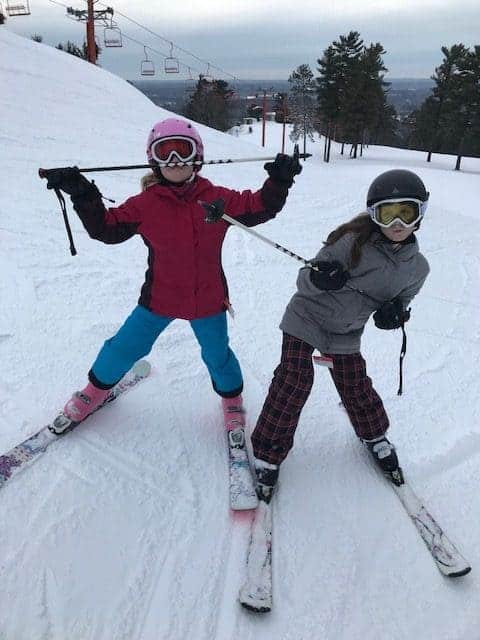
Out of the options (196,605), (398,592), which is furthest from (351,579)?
(196,605)

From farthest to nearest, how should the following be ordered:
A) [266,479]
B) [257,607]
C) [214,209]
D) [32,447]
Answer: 1. [32,447]
2. [266,479]
3. [214,209]
4. [257,607]

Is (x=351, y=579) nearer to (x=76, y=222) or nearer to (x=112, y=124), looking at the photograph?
(x=76, y=222)

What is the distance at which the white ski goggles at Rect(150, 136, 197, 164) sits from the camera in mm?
2432

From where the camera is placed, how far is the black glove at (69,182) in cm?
225

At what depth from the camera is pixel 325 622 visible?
2051 millimetres

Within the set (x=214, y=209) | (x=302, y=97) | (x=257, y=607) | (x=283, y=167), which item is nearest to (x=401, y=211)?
(x=283, y=167)

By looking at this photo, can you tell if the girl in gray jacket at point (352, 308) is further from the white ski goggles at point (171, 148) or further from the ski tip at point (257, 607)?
the white ski goggles at point (171, 148)

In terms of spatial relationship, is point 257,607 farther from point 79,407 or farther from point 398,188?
point 398,188

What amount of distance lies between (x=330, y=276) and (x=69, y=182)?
50.1 inches

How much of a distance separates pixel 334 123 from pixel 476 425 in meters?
34.7

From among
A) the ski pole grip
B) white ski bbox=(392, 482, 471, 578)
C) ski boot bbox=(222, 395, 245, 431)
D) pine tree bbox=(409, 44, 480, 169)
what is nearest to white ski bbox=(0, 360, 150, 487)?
ski boot bbox=(222, 395, 245, 431)

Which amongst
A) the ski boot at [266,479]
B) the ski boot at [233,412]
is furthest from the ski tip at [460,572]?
the ski boot at [233,412]

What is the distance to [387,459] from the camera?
2.72m

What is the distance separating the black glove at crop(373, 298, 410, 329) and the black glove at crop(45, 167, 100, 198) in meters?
1.50
